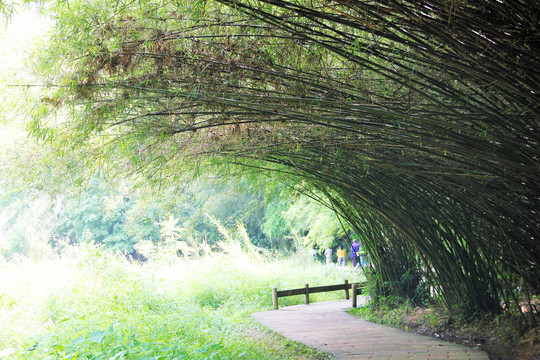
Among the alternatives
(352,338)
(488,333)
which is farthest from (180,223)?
(488,333)

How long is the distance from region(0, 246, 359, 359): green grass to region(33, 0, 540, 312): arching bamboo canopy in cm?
141

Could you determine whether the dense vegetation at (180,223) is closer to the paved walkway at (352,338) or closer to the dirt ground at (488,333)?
the paved walkway at (352,338)

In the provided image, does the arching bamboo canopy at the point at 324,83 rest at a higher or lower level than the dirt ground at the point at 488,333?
higher

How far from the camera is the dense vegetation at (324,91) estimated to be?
2422 millimetres

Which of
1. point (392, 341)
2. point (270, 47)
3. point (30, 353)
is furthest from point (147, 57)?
point (392, 341)

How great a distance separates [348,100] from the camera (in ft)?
9.61

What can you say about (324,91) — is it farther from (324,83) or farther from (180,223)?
(180,223)

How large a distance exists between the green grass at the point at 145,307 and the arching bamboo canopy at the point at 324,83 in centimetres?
141

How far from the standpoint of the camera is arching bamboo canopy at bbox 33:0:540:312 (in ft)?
7.88

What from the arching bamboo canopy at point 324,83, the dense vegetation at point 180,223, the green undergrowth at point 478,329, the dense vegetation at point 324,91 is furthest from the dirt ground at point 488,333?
the dense vegetation at point 180,223

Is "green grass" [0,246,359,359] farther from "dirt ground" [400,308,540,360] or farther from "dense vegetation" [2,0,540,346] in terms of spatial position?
"dirt ground" [400,308,540,360]

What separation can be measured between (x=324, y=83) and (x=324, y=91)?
3.1 inches

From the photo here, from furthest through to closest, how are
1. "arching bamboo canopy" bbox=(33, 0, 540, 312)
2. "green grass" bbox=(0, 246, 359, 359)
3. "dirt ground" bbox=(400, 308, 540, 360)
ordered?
"dirt ground" bbox=(400, 308, 540, 360), "green grass" bbox=(0, 246, 359, 359), "arching bamboo canopy" bbox=(33, 0, 540, 312)

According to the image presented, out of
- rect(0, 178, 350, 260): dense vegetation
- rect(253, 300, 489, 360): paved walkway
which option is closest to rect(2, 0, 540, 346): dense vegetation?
rect(253, 300, 489, 360): paved walkway
